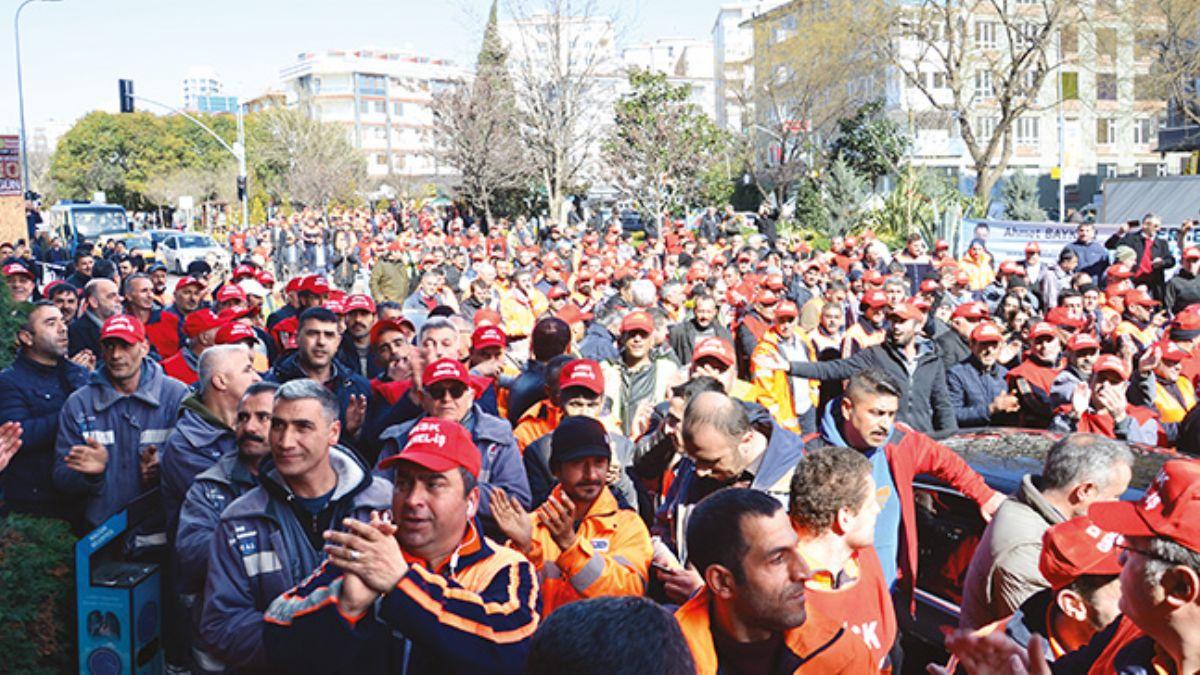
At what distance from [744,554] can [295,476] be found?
5.58 ft

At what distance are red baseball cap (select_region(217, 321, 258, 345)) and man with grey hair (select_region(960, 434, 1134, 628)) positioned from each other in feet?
16.0

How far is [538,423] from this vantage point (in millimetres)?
6477

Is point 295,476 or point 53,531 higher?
point 295,476

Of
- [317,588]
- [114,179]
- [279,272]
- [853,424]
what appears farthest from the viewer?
[114,179]

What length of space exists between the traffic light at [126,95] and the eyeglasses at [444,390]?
38387 millimetres

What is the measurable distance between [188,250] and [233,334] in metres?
33.1

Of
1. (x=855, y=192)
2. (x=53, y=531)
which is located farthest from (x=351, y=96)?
(x=53, y=531)

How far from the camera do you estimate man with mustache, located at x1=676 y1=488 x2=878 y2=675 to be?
10.6 feet

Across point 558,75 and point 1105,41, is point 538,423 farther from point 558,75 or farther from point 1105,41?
point 1105,41

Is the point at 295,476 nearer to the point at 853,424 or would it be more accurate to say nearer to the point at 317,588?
the point at 317,588

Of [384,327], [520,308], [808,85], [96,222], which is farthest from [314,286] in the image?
[808,85]

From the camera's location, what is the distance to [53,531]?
4820 mm

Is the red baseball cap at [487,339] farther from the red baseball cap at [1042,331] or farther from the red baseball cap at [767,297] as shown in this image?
the red baseball cap at [1042,331]

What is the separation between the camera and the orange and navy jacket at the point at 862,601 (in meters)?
3.79
